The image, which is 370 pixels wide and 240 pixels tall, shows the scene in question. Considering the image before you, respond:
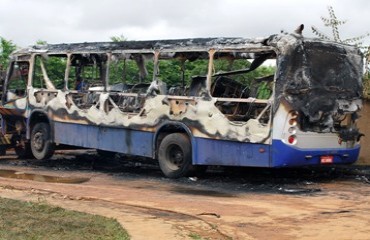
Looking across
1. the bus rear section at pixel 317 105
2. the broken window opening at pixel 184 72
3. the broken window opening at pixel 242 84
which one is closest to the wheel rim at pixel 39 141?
the broken window opening at pixel 184 72

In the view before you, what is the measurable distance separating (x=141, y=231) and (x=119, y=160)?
879cm

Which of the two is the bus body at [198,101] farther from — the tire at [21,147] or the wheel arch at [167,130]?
the tire at [21,147]

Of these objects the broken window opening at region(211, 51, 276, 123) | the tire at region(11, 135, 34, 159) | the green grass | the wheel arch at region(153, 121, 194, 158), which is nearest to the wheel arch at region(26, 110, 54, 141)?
the tire at region(11, 135, 34, 159)

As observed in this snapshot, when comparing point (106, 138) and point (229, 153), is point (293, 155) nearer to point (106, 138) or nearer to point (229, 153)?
point (229, 153)

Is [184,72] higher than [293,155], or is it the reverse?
[184,72]

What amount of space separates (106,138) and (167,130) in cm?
170

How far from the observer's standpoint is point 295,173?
12398mm

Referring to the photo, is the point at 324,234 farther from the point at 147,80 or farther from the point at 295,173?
the point at 147,80

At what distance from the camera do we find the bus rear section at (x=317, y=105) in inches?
397

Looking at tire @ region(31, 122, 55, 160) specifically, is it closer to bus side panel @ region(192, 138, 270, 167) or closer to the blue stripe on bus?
bus side panel @ region(192, 138, 270, 167)

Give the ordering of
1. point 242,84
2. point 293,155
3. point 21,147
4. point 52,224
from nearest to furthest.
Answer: point 52,224 → point 293,155 → point 242,84 → point 21,147

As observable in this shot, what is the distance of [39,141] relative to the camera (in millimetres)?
14688

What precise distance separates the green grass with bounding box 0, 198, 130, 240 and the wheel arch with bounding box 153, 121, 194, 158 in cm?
396

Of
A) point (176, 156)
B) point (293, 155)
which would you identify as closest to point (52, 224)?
point (293, 155)
